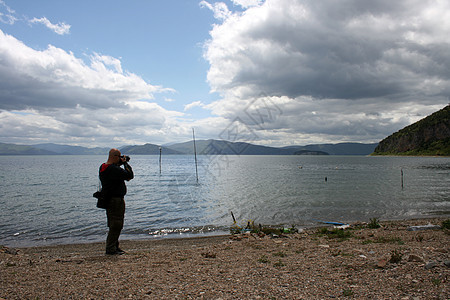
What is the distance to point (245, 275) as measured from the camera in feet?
22.1

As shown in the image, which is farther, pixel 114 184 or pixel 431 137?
pixel 431 137

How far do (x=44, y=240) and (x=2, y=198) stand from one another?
19188mm

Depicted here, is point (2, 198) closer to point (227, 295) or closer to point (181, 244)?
point (181, 244)

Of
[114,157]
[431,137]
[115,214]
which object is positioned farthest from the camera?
[431,137]

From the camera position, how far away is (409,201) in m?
27.2

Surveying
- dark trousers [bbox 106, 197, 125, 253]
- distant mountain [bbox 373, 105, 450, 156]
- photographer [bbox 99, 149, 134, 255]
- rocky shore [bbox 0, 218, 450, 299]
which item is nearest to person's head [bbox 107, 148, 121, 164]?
photographer [bbox 99, 149, 134, 255]

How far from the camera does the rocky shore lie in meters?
5.52

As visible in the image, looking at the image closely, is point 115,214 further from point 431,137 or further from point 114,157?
point 431,137

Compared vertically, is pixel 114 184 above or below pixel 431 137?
below

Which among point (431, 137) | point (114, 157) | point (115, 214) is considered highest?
point (431, 137)

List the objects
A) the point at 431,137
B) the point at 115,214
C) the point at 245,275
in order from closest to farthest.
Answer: the point at 245,275
the point at 115,214
the point at 431,137

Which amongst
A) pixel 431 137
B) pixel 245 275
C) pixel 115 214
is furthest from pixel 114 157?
pixel 431 137

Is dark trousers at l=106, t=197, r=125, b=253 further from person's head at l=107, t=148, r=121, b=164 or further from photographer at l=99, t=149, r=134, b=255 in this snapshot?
person's head at l=107, t=148, r=121, b=164

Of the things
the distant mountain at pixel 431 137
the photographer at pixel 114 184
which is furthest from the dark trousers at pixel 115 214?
the distant mountain at pixel 431 137
